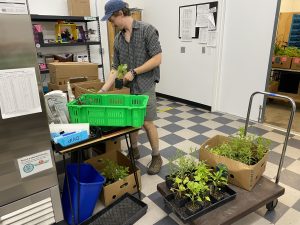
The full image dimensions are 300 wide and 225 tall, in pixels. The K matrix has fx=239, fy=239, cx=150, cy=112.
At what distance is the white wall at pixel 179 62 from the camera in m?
3.97

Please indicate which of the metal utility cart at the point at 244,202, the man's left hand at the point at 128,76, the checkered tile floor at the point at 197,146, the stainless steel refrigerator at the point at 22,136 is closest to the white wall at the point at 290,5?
the checkered tile floor at the point at 197,146

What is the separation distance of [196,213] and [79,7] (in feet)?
11.5

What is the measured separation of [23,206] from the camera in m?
1.41

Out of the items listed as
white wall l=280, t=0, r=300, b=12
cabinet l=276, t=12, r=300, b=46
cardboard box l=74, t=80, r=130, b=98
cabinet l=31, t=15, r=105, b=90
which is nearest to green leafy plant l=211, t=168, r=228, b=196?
cardboard box l=74, t=80, r=130, b=98

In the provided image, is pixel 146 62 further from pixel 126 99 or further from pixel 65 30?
pixel 65 30

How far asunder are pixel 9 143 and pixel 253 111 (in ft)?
10.5

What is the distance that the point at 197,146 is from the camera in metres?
2.82

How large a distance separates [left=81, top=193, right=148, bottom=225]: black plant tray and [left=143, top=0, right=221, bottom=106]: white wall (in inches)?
102

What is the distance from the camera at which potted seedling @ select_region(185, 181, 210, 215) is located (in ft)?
5.00

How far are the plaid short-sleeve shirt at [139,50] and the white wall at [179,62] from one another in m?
1.95

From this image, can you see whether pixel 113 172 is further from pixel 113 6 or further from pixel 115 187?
pixel 113 6

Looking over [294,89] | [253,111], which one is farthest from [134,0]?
[294,89]

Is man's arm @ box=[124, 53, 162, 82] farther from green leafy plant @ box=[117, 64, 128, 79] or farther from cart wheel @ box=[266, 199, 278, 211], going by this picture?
cart wheel @ box=[266, 199, 278, 211]

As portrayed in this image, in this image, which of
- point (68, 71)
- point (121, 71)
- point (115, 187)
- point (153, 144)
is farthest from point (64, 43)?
point (115, 187)
